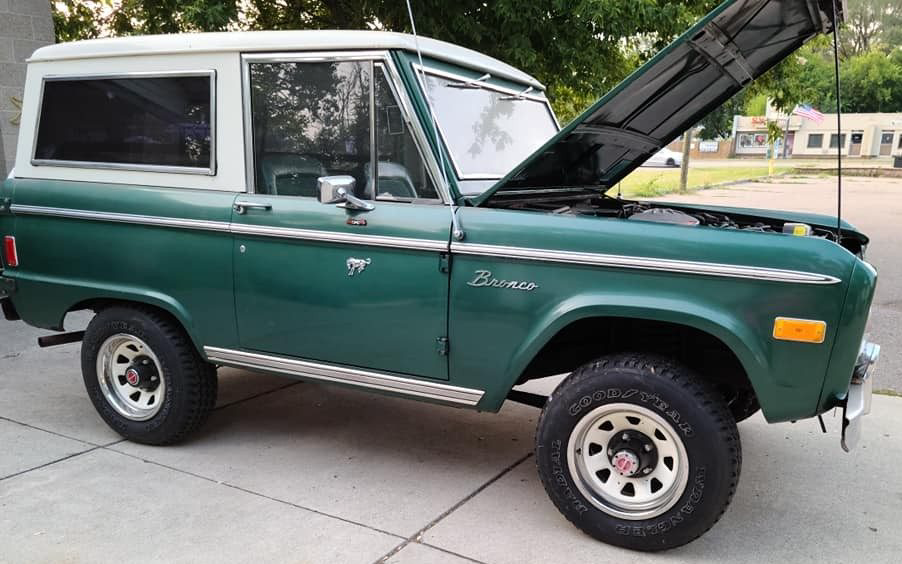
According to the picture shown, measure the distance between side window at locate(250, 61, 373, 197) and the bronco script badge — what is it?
765 mm

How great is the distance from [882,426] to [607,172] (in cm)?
242

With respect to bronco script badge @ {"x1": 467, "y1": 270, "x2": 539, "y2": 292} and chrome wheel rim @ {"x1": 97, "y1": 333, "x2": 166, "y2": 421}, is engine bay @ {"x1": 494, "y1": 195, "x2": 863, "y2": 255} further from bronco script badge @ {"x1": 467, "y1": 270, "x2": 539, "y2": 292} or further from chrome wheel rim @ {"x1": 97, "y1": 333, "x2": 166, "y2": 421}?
chrome wheel rim @ {"x1": 97, "y1": 333, "x2": 166, "y2": 421}

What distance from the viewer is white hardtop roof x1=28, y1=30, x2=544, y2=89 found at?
3.45 metres

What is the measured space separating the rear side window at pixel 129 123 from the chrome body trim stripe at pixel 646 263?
164 cm

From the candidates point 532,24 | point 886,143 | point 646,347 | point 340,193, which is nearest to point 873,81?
point 886,143

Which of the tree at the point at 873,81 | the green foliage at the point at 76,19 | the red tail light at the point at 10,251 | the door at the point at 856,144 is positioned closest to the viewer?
the red tail light at the point at 10,251

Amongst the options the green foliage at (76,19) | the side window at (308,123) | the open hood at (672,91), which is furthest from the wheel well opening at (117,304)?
the green foliage at (76,19)

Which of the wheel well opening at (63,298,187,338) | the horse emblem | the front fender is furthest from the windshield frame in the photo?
the wheel well opening at (63,298,187,338)

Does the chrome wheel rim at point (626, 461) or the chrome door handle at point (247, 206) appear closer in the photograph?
the chrome wheel rim at point (626, 461)

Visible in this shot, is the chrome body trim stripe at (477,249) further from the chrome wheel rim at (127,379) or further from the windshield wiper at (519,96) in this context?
the windshield wiper at (519,96)

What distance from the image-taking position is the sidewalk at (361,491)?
10.2 feet

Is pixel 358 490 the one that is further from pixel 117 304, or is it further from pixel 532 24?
pixel 532 24

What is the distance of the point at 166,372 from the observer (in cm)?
402

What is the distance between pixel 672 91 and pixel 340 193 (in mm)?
1829
